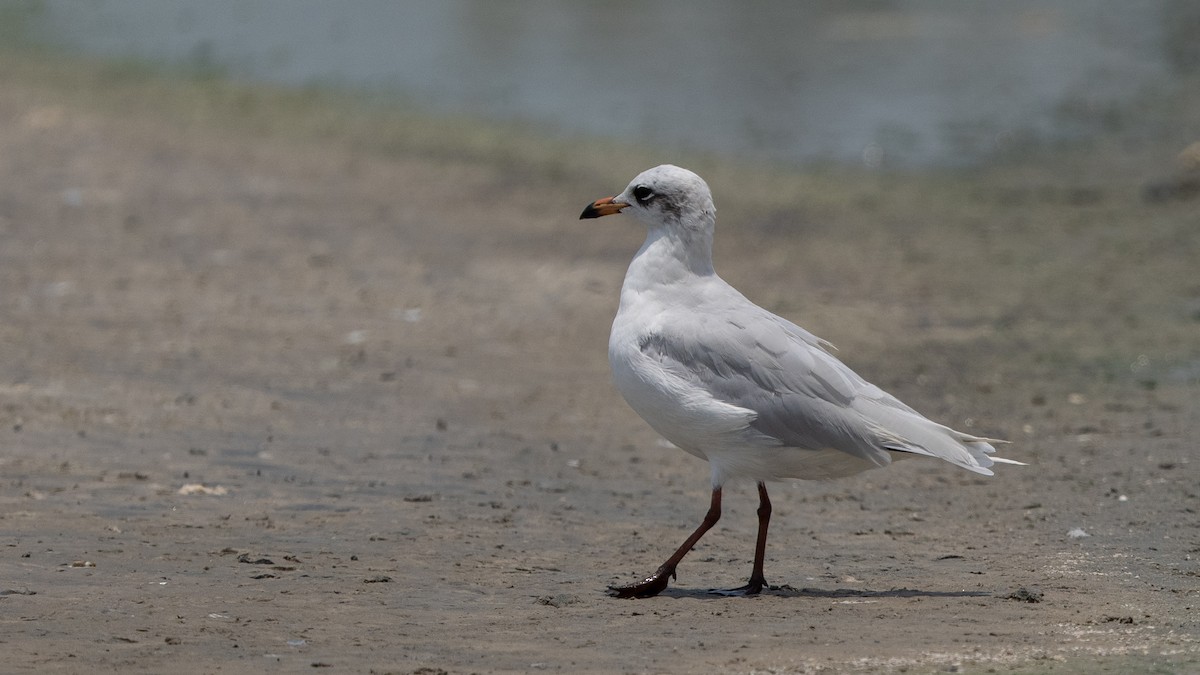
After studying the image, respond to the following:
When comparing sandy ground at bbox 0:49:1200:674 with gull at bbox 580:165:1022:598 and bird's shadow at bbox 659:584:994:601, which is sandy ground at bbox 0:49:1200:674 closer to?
bird's shadow at bbox 659:584:994:601

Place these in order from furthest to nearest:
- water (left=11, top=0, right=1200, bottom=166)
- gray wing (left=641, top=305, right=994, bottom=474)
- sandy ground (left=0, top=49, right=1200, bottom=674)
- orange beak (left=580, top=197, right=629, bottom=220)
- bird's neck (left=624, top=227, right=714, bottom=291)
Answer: water (left=11, top=0, right=1200, bottom=166) < orange beak (left=580, top=197, right=629, bottom=220) < bird's neck (left=624, top=227, right=714, bottom=291) < gray wing (left=641, top=305, right=994, bottom=474) < sandy ground (left=0, top=49, right=1200, bottom=674)

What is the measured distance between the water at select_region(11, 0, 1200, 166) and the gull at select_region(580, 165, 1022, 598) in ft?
34.8

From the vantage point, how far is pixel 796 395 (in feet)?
19.0

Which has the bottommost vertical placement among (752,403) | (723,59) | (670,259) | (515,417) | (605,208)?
(515,417)

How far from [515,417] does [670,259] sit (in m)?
2.94

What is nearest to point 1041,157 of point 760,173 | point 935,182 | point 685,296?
point 935,182

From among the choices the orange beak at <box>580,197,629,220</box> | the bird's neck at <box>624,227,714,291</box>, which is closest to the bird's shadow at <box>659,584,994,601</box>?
the bird's neck at <box>624,227,714,291</box>

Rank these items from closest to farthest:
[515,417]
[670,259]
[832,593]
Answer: [832,593] < [670,259] < [515,417]

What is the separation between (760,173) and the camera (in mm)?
15828

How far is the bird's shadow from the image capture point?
5.83 metres

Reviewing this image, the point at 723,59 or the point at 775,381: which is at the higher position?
the point at 723,59

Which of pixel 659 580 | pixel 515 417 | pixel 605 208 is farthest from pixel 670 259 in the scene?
pixel 515 417

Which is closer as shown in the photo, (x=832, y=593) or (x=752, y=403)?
(x=752, y=403)

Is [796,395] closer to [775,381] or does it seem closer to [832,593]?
[775,381]
